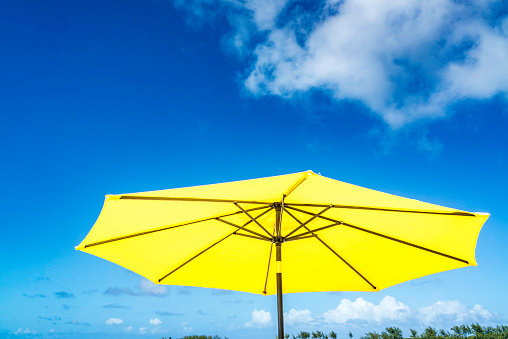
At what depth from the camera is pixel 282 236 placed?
4.24 metres

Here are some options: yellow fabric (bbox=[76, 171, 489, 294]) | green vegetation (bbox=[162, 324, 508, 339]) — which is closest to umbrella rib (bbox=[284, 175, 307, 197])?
yellow fabric (bbox=[76, 171, 489, 294])

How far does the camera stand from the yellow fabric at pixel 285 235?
319 centimetres

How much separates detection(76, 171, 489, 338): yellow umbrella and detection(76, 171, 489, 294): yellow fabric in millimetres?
11

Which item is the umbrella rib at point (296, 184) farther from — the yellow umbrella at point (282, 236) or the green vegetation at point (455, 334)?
the green vegetation at point (455, 334)

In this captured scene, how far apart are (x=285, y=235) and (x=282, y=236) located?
9.6 inches

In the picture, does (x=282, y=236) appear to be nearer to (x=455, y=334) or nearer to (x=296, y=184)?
(x=296, y=184)

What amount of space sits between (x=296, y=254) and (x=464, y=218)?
222 cm

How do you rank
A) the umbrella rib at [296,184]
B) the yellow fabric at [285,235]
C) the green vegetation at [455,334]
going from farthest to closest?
the green vegetation at [455,334]
the yellow fabric at [285,235]
the umbrella rib at [296,184]

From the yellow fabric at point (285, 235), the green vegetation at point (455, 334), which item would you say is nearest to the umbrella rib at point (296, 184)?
the yellow fabric at point (285, 235)

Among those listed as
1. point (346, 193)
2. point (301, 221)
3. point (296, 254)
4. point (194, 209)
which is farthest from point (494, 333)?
point (194, 209)

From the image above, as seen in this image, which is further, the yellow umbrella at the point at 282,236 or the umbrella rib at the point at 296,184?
the yellow umbrella at the point at 282,236

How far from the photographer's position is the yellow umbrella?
3.20m

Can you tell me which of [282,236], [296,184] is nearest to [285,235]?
[282,236]

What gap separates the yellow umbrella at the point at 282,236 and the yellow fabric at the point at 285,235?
11 millimetres
